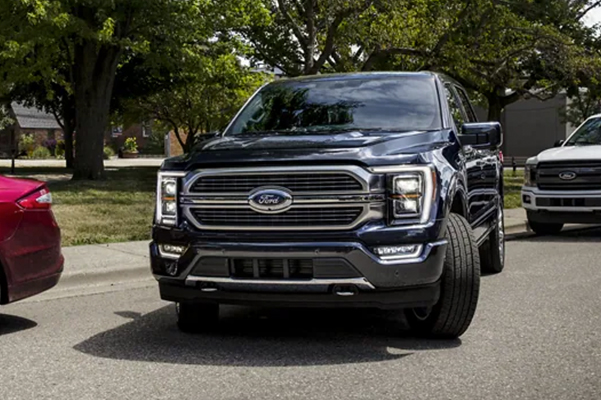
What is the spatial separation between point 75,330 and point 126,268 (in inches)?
109

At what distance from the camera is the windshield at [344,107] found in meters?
6.41

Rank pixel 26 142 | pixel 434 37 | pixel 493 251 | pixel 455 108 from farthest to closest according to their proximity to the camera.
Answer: pixel 26 142, pixel 434 37, pixel 493 251, pixel 455 108

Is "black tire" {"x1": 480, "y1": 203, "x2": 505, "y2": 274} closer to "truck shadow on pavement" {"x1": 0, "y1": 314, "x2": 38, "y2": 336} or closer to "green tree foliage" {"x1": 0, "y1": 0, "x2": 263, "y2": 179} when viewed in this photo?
"truck shadow on pavement" {"x1": 0, "y1": 314, "x2": 38, "y2": 336}

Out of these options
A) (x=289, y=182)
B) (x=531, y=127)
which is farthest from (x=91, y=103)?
(x=531, y=127)

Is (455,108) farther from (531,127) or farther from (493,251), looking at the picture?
(531,127)

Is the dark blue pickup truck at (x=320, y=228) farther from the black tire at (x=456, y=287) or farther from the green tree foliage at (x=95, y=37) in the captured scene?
the green tree foliage at (x=95, y=37)

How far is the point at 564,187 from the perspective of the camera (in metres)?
12.5

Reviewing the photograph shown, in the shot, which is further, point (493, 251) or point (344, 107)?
point (493, 251)

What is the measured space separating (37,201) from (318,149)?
247 cm

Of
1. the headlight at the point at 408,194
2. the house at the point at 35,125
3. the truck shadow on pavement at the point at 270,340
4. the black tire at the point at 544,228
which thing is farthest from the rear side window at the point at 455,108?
the house at the point at 35,125

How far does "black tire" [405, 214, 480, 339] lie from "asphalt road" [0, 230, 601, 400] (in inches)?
5.9

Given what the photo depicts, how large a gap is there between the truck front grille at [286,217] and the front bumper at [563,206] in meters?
8.02

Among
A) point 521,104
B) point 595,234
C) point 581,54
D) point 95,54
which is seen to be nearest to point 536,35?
point 581,54

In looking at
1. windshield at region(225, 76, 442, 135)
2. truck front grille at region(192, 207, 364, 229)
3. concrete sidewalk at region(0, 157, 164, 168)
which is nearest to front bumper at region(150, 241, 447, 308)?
truck front grille at region(192, 207, 364, 229)
